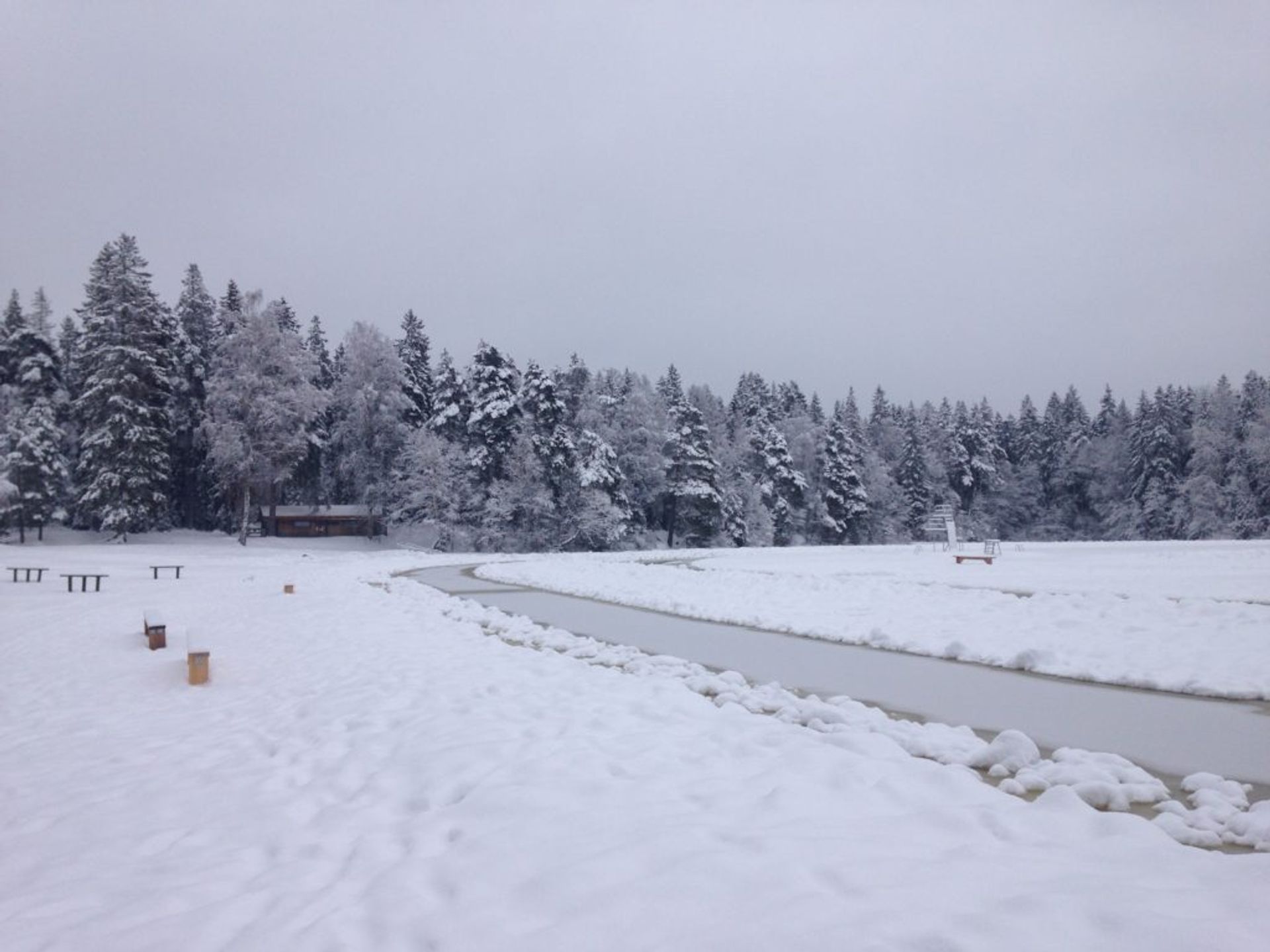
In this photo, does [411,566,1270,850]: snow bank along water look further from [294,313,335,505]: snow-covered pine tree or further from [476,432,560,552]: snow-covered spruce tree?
[294,313,335,505]: snow-covered pine tree

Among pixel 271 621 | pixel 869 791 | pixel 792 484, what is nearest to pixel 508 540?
pixel 792 484

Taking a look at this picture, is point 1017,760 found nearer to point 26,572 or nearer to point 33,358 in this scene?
point 26,572

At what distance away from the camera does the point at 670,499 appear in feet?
173

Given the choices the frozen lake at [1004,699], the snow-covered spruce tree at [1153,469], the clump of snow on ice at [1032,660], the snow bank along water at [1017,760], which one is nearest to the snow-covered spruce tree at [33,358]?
the frozen lake at [1004,699]

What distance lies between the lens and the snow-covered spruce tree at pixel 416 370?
175ft

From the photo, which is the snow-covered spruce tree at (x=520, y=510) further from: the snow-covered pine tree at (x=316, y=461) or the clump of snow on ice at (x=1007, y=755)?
the clump of snow on ice at (x=1007, y=755)

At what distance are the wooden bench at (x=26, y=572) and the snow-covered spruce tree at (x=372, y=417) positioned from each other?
2152 cm

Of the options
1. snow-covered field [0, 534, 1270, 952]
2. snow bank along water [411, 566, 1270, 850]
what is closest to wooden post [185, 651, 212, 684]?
snow-covered field [0, 534, 1270, 952]

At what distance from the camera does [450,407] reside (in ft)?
164

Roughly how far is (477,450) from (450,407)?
17.2ft

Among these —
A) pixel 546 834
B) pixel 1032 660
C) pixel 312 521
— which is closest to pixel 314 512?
pixel 312 521

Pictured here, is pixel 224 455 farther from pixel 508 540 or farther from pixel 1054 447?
pixel 1054 447

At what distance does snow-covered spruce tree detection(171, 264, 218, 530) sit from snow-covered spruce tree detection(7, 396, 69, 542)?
19.6 ft

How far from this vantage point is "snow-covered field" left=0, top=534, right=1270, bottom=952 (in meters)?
2.81
